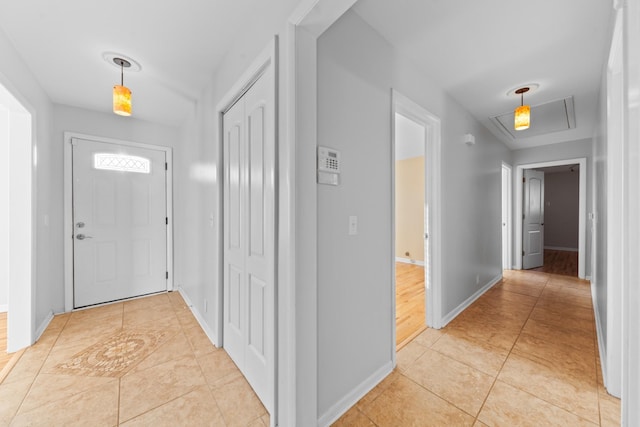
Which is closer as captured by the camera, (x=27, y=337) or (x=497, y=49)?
(x=497, y=49)

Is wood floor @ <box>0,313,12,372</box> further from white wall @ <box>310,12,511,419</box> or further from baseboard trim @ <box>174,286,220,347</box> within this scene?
white wall @ <box>310,12,511,419</box>

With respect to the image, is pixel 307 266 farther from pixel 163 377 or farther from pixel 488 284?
pixel 488 284

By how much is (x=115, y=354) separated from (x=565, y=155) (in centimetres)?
680

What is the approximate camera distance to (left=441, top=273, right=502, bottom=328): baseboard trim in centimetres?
265

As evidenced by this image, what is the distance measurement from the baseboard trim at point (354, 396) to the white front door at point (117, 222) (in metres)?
3.16

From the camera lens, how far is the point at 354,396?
1.59 meters

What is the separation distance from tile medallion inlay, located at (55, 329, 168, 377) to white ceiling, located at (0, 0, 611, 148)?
7.93 ft

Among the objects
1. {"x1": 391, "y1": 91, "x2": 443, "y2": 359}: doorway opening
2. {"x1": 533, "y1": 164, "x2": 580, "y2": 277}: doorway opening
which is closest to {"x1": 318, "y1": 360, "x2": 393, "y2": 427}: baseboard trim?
{"x1": 391, "y1": 91, "x2": 443, "y2": 359}: doorway opening

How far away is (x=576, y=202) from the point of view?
7.38 metres

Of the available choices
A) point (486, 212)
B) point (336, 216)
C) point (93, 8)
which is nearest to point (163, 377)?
point (336, 216)

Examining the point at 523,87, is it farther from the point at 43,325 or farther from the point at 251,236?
the point at 43,325

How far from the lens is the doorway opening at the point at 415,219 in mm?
2338

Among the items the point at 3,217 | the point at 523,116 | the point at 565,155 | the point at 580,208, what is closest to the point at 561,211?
the point at 580,208

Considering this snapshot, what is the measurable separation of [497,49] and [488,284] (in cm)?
311
